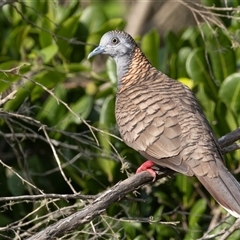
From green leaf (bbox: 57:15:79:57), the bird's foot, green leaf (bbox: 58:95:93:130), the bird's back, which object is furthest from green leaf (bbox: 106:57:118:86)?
the bird's foot

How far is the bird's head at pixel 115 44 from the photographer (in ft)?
17.2

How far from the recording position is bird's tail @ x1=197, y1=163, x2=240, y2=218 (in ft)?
13.0

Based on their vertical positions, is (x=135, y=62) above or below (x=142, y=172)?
above

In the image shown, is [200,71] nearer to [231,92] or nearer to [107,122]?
[231,92]

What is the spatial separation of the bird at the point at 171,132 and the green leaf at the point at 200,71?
0.55 meters

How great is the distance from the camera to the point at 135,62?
526cm

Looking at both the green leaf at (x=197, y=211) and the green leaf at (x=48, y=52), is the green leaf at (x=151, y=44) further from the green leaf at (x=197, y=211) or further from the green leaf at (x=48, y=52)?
the green leaf at (x=197, y=211)

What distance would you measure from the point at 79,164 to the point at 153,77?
97 cm

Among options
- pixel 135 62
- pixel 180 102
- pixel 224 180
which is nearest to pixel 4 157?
pixel 135 62

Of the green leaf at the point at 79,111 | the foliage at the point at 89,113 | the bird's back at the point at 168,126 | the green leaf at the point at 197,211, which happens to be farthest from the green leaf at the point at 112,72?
the green leaf at the point at 197,211

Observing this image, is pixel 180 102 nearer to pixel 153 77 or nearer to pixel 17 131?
pixel 153 77

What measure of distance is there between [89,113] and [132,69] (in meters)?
0.82

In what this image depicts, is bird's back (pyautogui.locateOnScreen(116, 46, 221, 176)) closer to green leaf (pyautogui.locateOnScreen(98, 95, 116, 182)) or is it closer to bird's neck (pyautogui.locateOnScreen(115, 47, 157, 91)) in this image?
bird's neck (pyautogui.locateOnScreen(115, 47, 157, 91))

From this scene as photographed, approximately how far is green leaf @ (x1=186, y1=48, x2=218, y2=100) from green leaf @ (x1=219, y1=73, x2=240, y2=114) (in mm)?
156
